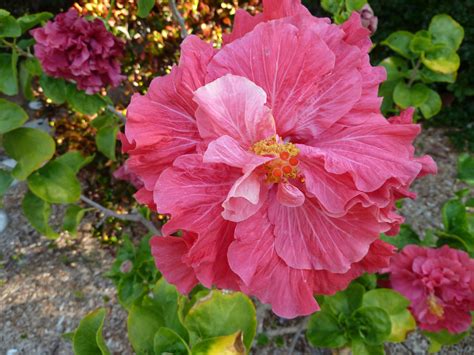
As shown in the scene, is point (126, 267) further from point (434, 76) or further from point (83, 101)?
point (434, 76)

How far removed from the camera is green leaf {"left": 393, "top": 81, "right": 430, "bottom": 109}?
6.35 ft

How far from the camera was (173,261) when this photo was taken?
2.81ft

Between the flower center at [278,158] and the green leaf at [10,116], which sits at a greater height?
the flower center at [278,158]

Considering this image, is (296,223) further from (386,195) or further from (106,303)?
(106,303)

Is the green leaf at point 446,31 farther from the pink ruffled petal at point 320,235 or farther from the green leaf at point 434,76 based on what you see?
the pink ruffled petal at point 320,235

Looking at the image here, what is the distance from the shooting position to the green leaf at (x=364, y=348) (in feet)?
4.51

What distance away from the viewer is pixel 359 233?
0.76 m

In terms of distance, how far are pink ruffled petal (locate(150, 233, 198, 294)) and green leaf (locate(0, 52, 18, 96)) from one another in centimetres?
106

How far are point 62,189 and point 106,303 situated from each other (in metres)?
0.99

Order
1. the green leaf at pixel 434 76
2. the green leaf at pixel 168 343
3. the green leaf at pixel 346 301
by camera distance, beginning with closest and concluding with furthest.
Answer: the green leaf at pixel 168 343
the green leaf at pixel 346 301
the green leaf at pixel 434 76

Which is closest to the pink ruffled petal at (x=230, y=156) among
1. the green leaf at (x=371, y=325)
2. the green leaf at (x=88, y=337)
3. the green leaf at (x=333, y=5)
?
the green leaf at (x=88, y=337)

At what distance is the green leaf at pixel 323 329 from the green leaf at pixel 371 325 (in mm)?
53

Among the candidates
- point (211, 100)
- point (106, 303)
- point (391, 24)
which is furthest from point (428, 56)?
point (106, 303)

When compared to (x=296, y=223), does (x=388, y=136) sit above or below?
above
